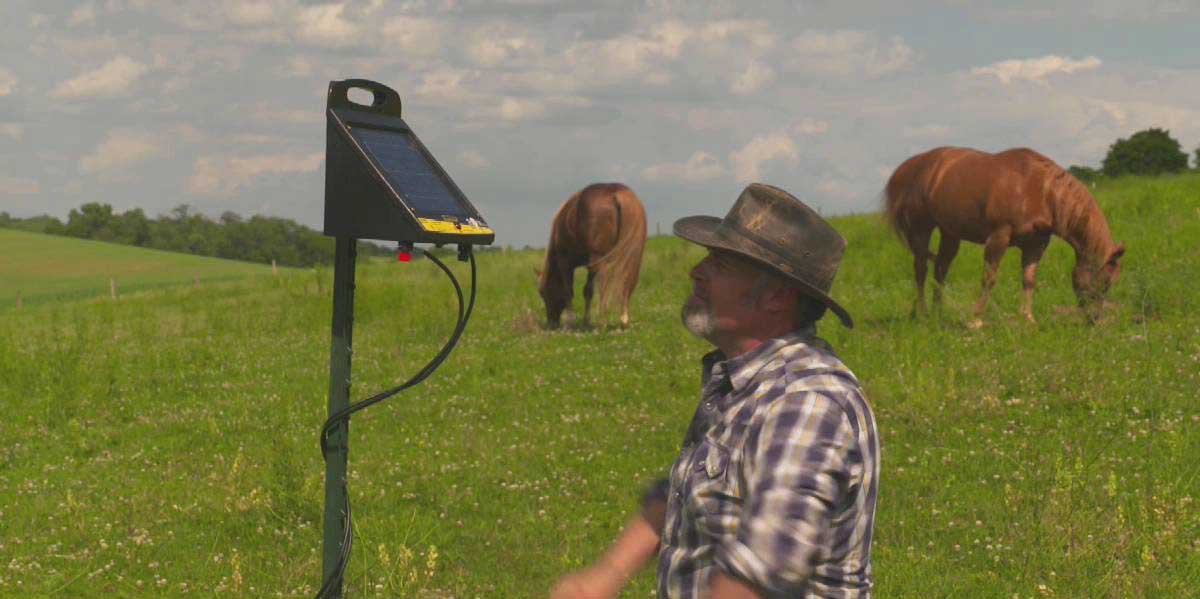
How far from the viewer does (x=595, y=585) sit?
3229 millimetres

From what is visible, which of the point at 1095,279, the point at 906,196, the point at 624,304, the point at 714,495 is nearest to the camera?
the point at 714,495

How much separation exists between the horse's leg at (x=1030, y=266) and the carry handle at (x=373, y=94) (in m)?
12.1

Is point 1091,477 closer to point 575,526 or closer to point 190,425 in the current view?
point 575,526

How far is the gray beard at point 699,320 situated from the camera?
10.3ft

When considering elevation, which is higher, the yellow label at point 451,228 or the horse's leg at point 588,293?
the yellow label at point 451,228

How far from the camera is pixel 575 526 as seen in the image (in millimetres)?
8156

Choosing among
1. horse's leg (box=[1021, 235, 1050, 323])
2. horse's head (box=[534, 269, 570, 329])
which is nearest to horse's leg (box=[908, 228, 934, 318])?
horse's leg (box=[1021, 235, 1050, 323])

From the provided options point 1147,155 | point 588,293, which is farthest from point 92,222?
point 588,293

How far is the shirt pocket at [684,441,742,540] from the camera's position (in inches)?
113

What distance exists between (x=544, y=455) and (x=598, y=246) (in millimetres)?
9094

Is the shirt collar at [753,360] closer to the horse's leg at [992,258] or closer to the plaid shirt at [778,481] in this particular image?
the plaid shirt at [778,481]

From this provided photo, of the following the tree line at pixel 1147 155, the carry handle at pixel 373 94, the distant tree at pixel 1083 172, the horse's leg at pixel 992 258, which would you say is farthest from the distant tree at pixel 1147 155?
the carry handle at pixel 373 94

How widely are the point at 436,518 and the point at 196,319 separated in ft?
62.4

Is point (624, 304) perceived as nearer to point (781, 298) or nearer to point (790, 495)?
point (781, 298)
